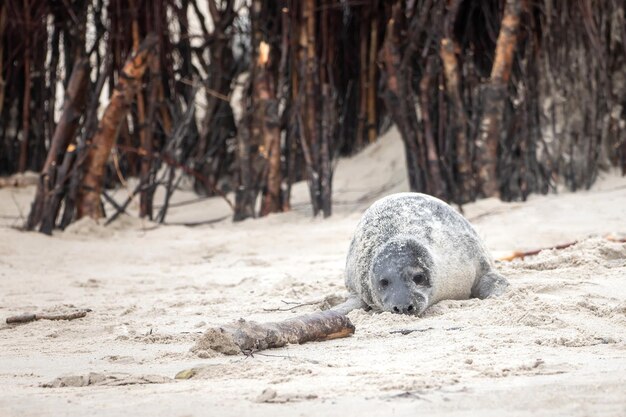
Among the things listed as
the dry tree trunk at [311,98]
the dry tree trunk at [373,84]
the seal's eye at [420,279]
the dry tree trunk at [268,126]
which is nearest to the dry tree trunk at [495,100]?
the dry tree trunk at [311,98]

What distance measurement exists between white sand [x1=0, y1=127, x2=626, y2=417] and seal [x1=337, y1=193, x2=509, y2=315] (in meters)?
0.13

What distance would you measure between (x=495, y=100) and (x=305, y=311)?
14.9ft

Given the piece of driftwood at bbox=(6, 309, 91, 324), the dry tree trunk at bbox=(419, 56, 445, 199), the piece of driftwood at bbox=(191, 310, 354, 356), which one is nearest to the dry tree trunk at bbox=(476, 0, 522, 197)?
the dry tree trunk at bbox=(419, 56, 445, 199)

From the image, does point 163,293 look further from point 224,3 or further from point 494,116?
point 224,3

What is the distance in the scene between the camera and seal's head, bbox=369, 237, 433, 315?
4.48 m

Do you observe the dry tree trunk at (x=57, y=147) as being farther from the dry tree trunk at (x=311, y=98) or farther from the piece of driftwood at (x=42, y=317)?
→ the piece of driftwood at (x=42, y=317)

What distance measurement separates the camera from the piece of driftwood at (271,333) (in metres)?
3.63

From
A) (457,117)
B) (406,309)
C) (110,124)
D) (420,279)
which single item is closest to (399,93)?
(457,117)

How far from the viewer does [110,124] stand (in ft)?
30.0

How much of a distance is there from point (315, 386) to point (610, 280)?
2533 millimetres

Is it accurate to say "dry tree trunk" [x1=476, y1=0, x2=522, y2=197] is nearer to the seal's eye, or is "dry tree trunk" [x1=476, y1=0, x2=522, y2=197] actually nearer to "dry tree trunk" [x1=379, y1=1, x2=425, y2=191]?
"dry tree trunk" [x1=379, y1=1, x2=425, y2=191]

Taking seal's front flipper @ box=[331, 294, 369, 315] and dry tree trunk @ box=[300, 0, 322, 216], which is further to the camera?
dry tree trunk @ box=[300, 0, 322, 216]

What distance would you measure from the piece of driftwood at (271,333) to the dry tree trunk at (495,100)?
16.5 ft

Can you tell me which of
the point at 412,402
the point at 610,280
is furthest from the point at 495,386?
the point at 610,280
